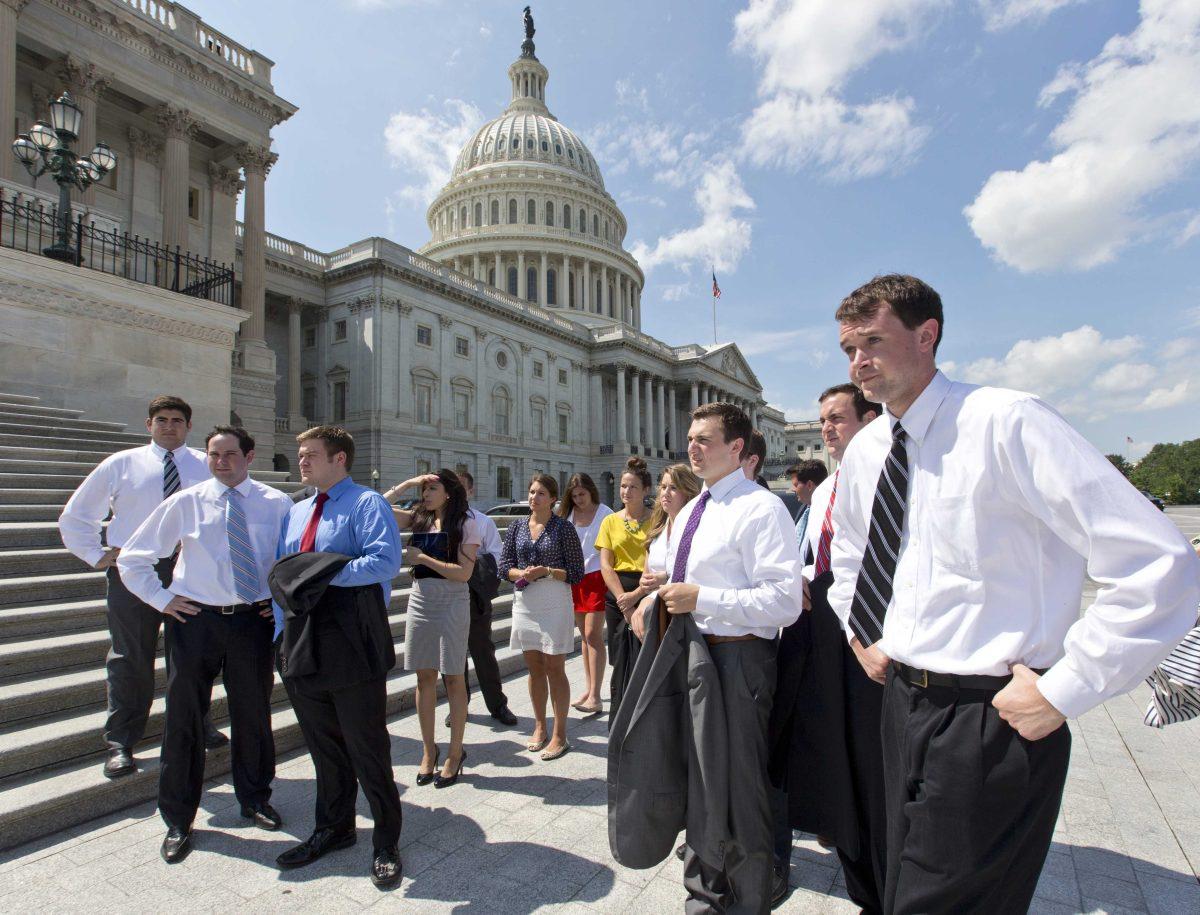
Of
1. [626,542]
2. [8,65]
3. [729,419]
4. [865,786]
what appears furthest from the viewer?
[8,65]

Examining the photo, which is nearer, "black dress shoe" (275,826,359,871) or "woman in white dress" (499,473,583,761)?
"black dress shoe" (275,826,359,871)

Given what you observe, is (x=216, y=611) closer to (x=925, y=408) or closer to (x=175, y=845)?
(x=175, y=845)

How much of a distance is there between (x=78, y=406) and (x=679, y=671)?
44.7ft

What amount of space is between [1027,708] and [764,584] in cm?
122

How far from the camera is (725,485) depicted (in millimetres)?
3180

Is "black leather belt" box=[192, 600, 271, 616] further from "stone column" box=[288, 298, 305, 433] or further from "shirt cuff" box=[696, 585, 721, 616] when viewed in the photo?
"stone column" box=[288, 298, 305, 433]

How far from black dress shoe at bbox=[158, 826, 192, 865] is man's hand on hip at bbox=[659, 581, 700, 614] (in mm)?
Result: 3094

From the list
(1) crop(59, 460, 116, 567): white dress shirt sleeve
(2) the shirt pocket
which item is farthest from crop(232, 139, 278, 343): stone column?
(2) the shirt pocket

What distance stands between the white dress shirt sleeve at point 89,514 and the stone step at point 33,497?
4.13m

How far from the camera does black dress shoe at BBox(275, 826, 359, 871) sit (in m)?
3.54

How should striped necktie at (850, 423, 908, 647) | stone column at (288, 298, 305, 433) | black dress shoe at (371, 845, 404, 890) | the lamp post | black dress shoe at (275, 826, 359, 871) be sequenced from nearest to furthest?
striped necktie at (850, 423, 908, 647)
black dress shoe at (371, 845, 404, 890)
black dress shoe at (275, 826, 359, 871)
the lamp post
stone column at (288, 298, 305, 433)

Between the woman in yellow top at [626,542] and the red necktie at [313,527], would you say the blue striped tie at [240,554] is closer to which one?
the red necktie at [313,527]

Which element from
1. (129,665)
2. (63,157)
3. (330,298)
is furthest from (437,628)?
(330,298)

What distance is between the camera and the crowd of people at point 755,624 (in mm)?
1800
